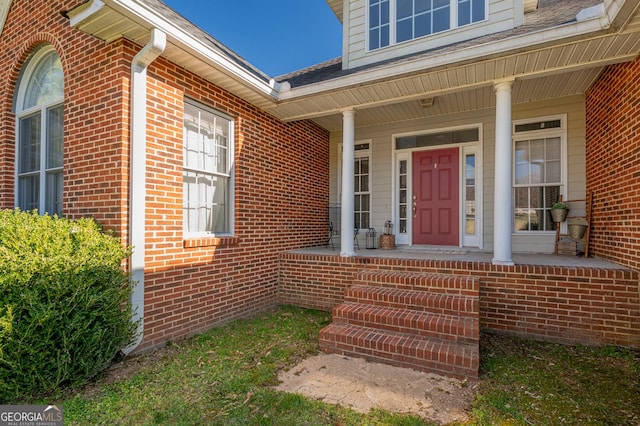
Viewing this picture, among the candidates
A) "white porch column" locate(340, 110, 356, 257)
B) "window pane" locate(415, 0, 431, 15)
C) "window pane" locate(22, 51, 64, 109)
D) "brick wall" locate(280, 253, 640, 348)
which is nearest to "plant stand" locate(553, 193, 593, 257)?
"brick wall" locate(280, 253, 640, 348)

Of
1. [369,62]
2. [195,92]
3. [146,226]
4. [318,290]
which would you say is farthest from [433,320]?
[369,62]

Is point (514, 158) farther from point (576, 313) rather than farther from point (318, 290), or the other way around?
point (318, 290)

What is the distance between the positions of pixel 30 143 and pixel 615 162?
789cm

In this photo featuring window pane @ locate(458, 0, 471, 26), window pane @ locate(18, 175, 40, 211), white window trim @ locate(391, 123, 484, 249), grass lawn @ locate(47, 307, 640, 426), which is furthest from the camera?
white window trim @ locate(391, 123, 484, 249)

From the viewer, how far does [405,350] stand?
304 centimetres

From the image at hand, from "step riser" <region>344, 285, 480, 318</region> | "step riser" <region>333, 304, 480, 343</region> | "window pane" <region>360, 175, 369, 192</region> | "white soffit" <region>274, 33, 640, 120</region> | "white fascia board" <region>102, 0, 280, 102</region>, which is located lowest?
"step riser" <region>333, 304, 480, 343</region>

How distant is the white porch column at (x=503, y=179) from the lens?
12.6 feet

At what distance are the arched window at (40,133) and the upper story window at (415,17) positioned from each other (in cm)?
488

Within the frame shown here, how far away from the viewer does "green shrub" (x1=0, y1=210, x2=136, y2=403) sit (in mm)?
2318

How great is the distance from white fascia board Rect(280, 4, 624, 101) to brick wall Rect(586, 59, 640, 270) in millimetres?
891

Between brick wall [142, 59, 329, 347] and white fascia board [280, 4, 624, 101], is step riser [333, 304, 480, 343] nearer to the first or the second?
brick wall [142, 59, 329, 347]

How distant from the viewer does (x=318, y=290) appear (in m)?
4.90

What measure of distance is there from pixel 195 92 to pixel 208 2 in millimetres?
11454

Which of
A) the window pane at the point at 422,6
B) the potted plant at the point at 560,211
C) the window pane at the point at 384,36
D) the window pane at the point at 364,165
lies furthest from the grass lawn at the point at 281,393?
the window pane at the point at 422,6
